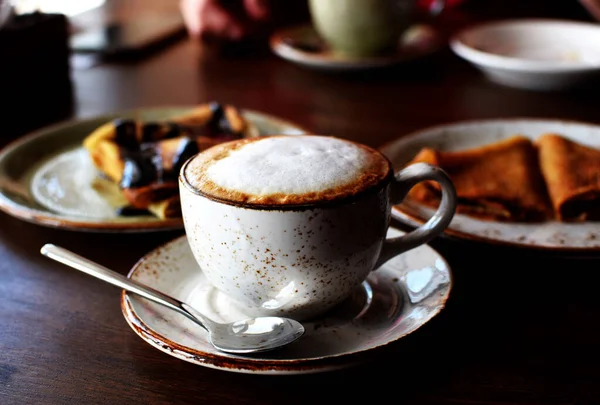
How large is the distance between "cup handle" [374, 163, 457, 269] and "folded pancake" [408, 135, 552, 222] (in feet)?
0.62

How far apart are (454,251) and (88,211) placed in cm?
40

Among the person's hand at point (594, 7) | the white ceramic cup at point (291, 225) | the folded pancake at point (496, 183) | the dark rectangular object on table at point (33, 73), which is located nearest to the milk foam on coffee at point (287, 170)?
the white ceramic cup at point (291, 225)

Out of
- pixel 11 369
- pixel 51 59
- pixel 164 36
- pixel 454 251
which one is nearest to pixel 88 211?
pixel 11 369

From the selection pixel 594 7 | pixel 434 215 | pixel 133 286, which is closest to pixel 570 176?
pixel 434 215

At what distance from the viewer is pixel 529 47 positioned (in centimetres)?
135

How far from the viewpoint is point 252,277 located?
1.58 feet

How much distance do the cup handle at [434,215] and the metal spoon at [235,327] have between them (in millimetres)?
102

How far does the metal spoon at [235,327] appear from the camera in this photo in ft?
1.51

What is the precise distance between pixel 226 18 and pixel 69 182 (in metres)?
0.79

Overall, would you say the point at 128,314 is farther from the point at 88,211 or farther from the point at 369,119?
the point at 369,119

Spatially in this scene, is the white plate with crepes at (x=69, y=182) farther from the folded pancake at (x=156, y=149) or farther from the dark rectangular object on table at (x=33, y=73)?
the dark rectangular object on table at (x=33, y=73)

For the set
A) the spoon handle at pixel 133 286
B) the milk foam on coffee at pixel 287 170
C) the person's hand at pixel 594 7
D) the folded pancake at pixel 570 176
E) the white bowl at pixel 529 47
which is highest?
the milk foam on coffee at pixel 287 170

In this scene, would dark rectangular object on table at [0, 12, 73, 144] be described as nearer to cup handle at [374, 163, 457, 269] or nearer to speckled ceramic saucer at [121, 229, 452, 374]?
speckled ceramic saucer at [121, 229, 452, 374]

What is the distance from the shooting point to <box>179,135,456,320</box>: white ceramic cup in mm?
450
